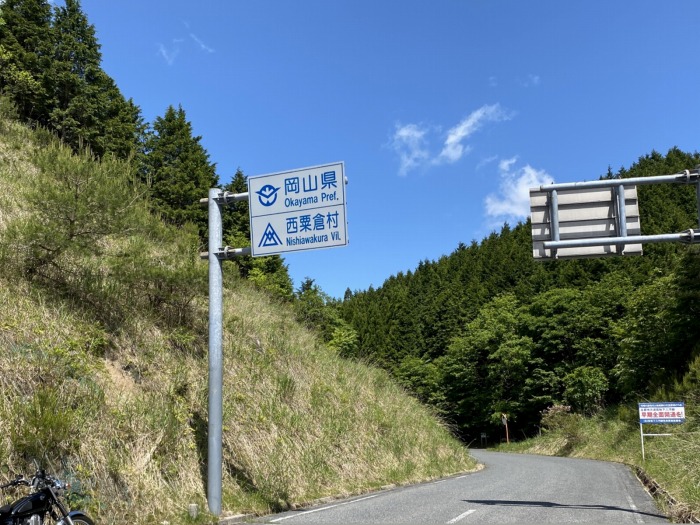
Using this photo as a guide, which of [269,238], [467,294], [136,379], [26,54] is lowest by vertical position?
[136,379]

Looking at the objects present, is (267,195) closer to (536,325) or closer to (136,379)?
(136,379)

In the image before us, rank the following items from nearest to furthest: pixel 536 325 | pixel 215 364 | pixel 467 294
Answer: pixel 215 364 → pixel 536 325 → pixel 467 294

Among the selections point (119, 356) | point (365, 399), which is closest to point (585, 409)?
point (365, 399)

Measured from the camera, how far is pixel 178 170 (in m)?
35.3

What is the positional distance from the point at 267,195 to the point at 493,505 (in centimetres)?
789

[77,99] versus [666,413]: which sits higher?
[77,99]

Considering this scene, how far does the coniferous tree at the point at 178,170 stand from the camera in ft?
107

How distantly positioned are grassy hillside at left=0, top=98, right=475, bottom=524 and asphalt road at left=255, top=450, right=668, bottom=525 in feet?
3.43

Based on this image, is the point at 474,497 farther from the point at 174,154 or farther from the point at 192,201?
the point at 174,154

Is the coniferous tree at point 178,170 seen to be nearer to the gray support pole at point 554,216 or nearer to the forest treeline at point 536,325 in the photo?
the forest treeline at point 536,325

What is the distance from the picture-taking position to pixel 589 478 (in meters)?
17.2

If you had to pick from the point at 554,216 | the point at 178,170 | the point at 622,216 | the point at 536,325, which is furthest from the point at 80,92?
the point at 536,325

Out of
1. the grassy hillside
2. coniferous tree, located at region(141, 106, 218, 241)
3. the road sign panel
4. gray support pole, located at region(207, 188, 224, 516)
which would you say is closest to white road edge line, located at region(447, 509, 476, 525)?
the grassy hillside

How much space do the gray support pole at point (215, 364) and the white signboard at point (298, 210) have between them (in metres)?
0.76
